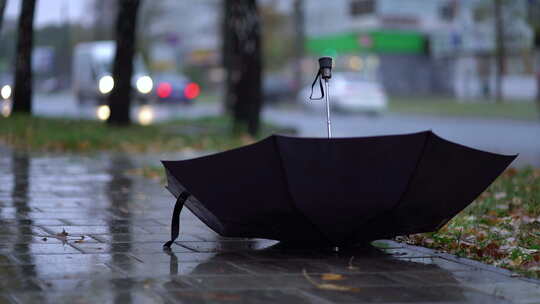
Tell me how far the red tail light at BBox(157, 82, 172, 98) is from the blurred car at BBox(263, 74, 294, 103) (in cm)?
469

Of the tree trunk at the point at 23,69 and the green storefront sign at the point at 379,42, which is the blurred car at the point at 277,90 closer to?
the green storefront sign at the point at 379,42

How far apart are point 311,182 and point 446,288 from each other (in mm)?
1040

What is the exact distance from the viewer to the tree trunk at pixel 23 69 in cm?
2295

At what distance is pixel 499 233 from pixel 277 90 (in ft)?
145

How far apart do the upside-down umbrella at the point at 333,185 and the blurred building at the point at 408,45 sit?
56313mm

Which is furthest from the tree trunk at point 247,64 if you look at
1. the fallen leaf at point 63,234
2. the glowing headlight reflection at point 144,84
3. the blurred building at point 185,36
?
the blurred building at point 185,36

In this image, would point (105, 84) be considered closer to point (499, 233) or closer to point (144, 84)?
point (144, 84)

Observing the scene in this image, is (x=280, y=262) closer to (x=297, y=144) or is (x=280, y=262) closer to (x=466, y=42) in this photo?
(x=297, y=144)

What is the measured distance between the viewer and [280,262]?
21.0ft

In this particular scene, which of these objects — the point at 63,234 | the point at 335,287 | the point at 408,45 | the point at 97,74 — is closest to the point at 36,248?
the point at 63,234

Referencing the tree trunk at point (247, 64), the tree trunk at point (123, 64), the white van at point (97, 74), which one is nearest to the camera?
the tree trunk at point (247, 64)

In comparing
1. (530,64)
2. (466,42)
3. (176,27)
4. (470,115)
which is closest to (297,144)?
(470,115)

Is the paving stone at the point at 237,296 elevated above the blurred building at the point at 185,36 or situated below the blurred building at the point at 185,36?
below

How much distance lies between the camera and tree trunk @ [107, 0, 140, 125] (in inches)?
800
